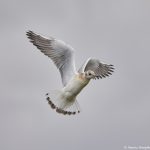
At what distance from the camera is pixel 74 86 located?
16.9m

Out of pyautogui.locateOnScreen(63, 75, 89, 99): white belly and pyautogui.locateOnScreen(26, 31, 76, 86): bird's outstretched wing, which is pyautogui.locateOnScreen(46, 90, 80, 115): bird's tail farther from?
pyautogui.locateOnScreen(26, 31, 76, 86): bird's outstretched wing

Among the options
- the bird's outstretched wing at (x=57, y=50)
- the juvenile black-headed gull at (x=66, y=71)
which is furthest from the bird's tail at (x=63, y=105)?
the bird's outstretched wing at (x=57, y=50)

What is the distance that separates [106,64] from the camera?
19.9 metres

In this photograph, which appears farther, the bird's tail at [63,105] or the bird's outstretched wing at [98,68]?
the bird's outstretched wing at [98,68]

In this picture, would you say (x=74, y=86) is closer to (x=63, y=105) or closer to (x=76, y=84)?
(x=76, y=84)

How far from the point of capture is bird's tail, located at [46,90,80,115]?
17.4m

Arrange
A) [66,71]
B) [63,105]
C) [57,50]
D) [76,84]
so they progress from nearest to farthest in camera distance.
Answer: [76,84], [63,105], [66,71], [57,50]

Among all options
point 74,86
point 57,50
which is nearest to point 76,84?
point 74,86

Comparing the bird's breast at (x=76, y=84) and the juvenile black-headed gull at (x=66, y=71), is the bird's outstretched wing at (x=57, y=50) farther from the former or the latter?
the bird's breast at (x=76, y=84)

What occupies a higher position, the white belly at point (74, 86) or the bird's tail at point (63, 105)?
the white belly at point (74, 86)

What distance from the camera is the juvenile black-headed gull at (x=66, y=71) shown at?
16.9 meters

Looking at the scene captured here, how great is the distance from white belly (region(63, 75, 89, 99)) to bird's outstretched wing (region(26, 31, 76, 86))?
3.27 feet

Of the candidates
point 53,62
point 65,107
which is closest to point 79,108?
point 65,107

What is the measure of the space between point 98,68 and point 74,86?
2.81 metres
